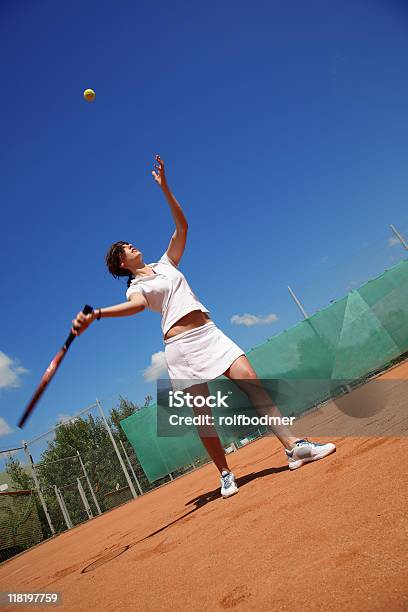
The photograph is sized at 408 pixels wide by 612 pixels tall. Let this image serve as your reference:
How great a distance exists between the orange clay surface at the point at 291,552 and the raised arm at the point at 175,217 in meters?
1.68

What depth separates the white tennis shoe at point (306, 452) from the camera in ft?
7.32

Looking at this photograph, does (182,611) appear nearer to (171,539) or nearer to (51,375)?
(171,539)

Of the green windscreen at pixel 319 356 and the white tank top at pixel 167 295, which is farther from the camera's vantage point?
the green windscreen at pixel 319 356

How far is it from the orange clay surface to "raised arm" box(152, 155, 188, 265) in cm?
168

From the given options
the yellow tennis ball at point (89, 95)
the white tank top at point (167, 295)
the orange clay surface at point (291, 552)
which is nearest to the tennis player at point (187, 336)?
the white tank top at point (167, 295)

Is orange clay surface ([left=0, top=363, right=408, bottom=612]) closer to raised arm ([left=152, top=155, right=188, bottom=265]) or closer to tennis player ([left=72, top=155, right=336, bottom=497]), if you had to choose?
tennis player ([left=72, top=155, right=336, bottom=497])

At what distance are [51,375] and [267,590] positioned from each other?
1.70m

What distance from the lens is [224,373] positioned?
8.55 ft

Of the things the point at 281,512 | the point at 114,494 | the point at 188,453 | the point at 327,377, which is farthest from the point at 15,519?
the point at 281,512

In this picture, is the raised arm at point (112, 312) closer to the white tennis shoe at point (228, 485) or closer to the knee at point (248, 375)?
the knee at point (248, 375)

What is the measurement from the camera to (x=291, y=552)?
1.18 metres

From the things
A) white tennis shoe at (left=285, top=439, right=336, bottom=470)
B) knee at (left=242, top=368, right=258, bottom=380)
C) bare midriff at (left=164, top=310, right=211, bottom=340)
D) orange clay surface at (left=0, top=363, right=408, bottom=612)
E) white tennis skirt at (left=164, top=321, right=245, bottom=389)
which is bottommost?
orange clay surface at (left=0, top=363, right=408, bottom=612)

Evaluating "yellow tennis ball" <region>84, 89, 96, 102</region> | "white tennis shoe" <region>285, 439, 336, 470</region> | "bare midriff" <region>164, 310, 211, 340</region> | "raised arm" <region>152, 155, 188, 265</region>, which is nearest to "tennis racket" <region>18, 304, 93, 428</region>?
"bare midriff" <region>164, 310, 211, 340</region>

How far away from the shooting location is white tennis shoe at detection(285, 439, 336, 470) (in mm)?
2230
